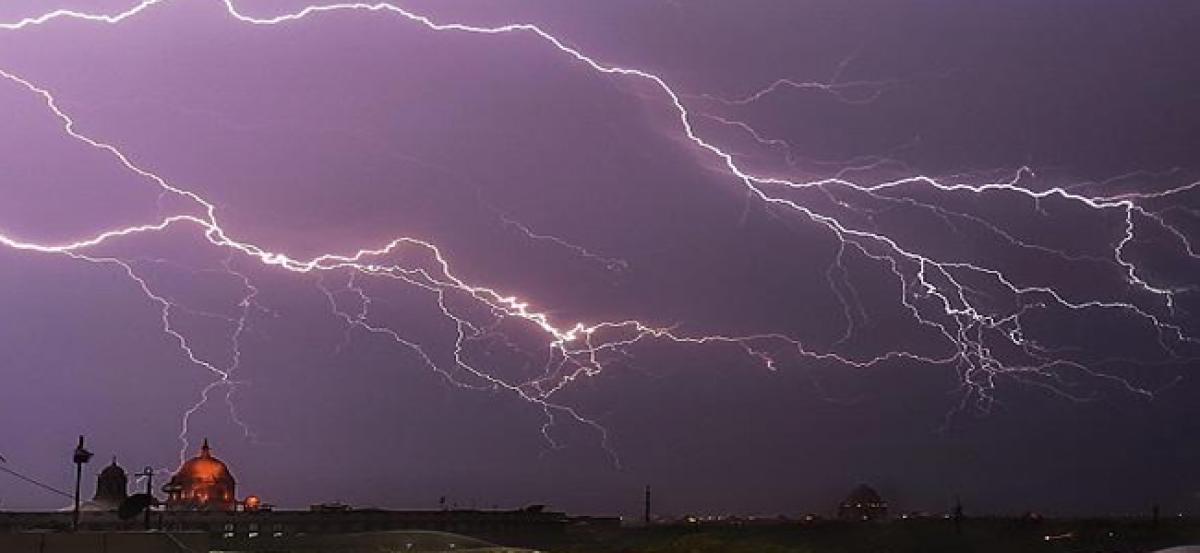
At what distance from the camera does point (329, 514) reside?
103312mm

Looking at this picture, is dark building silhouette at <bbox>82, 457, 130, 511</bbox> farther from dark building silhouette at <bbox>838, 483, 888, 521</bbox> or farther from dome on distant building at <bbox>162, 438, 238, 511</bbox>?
dark building silhouette at <bbox>838, 483, 888, 521</bbox>

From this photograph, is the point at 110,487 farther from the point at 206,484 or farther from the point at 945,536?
the point at 945,536

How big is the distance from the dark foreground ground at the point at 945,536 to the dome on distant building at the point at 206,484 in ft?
75.0

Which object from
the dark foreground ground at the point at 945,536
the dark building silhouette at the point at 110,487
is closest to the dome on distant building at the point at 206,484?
the dark building silhouette at the point at 110,487

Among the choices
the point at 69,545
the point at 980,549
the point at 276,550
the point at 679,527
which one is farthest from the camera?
the point at 679,527

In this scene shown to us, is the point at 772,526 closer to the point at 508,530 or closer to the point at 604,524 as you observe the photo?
the point at 604,524

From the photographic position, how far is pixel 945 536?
101125 millimetres

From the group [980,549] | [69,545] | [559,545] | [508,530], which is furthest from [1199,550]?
[508,530]

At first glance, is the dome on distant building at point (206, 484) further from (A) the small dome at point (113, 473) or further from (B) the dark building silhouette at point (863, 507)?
(B) the dark building silhouette at point (863, 507)

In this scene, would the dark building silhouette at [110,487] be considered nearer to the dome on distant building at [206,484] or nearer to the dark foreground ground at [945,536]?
the dome on distant building at [206,484]

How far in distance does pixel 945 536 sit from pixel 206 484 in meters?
52.0

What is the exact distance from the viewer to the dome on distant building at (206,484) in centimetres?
9575

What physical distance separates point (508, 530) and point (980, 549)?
33631 millimetres

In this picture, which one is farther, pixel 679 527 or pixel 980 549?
pixel 679 527
